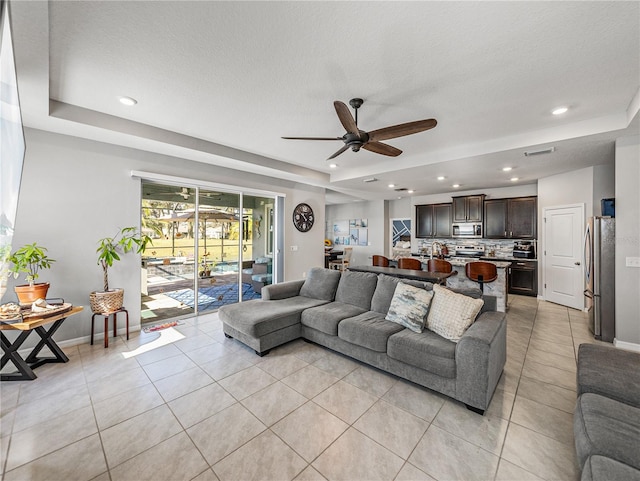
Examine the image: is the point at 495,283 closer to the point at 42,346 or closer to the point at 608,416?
the point at 608,416

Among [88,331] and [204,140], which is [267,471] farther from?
[204,140]

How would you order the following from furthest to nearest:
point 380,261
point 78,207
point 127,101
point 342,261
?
point 342,261
point 380,261
point 78,207
point 127,101

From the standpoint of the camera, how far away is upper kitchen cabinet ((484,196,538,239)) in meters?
6.14

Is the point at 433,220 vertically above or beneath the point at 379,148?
beneath

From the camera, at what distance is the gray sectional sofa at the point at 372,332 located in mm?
2109

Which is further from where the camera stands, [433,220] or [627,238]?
[433,220]

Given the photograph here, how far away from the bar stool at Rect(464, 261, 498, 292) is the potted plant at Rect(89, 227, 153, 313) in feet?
17.1

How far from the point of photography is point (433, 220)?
25.2 ft

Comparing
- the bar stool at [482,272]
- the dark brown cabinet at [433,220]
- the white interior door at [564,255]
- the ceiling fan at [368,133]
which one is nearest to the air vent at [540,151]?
the bar stool at [482,272]

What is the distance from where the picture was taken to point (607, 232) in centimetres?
349

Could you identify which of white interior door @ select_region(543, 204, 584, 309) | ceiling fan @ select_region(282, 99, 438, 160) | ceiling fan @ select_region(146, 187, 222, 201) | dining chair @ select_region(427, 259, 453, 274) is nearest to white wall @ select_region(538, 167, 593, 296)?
white interior door @ select_region(543, 204, 584, 309)

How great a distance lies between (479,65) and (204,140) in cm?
357

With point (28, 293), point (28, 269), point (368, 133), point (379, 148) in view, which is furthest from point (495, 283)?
point (28, 269)

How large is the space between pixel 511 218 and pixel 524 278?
1460mm
